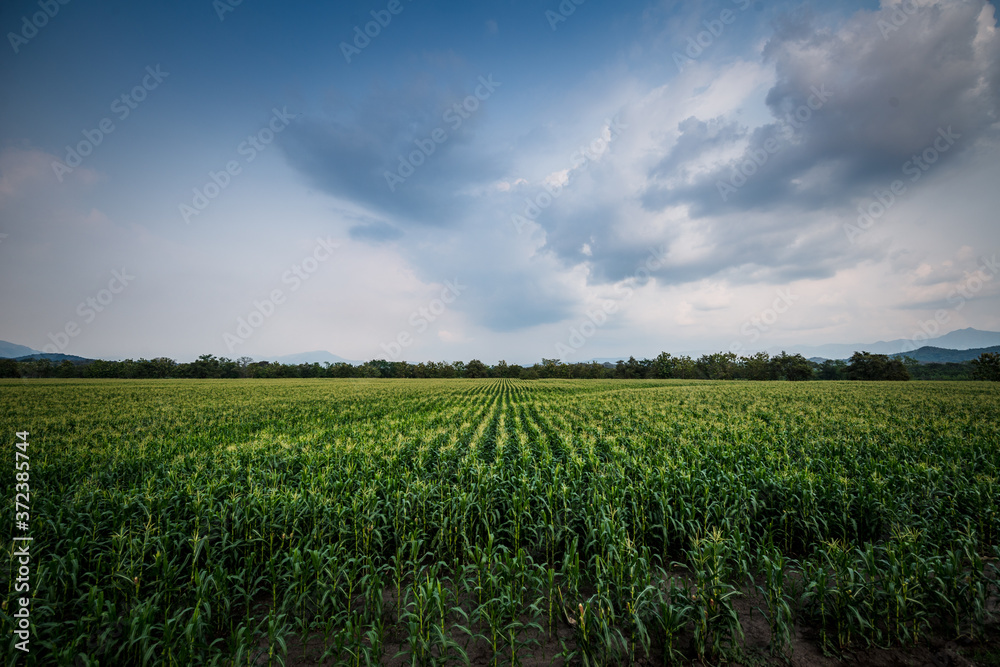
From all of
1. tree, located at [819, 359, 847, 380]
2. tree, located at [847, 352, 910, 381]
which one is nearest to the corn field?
tree, located at [847, 352, 910, 381]

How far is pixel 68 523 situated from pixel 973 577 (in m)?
14.3

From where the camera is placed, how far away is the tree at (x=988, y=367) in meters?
75.2

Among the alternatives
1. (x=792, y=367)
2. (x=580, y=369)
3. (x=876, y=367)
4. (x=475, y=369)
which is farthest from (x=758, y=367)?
(x=475, y=369)

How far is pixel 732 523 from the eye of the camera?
21.2 feet

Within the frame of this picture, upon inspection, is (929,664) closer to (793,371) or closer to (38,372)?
(793,371)

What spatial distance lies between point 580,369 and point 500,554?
5227 inches

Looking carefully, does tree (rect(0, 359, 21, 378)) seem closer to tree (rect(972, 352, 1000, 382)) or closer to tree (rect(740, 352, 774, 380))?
tree (rect(740, 352, 774, 380))

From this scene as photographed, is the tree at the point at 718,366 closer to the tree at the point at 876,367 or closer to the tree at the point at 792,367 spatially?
the tree at the point at 792,367

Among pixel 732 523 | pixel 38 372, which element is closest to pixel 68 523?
pixel 732 523

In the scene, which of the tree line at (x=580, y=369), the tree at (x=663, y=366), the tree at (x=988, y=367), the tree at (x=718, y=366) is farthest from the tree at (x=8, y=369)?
the tree at (x=988, y=367)

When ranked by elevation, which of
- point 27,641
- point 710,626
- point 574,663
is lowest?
point 574,663

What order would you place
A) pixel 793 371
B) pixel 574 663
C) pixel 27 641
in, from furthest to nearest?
pixel 793 371, pixel 574 663, pixel 27 641

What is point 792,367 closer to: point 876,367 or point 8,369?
point 876,367

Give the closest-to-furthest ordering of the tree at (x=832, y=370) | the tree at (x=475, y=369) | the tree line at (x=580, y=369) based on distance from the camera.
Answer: the tree line at (x=580, y=369) → the tree at (x=832, y=370) → the tree at (x=475, y=369)
